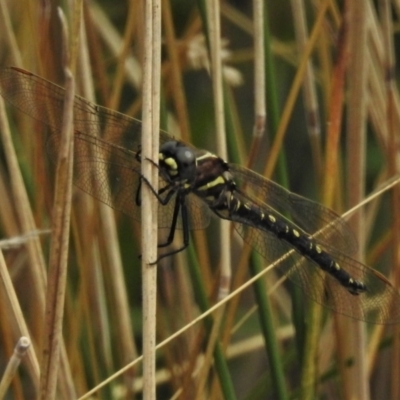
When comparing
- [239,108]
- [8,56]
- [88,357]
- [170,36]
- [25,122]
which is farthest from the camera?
[239,108]

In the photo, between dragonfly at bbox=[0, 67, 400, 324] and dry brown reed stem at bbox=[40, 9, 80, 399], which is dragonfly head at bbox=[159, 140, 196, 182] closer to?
dragonfly at bbox=[0, 67, 400, 324]

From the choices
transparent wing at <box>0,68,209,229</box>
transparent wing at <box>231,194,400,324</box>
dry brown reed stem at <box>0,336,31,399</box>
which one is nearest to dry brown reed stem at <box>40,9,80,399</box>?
dry brown reed stem at <box>0,336,31,399</box>

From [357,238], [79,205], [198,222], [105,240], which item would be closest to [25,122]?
[79,205]

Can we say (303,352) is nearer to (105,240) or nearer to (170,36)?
(105,240)

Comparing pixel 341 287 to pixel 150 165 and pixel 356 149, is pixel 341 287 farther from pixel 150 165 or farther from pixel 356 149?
pixel 150 165

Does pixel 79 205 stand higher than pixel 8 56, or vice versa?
pixel 8 56
